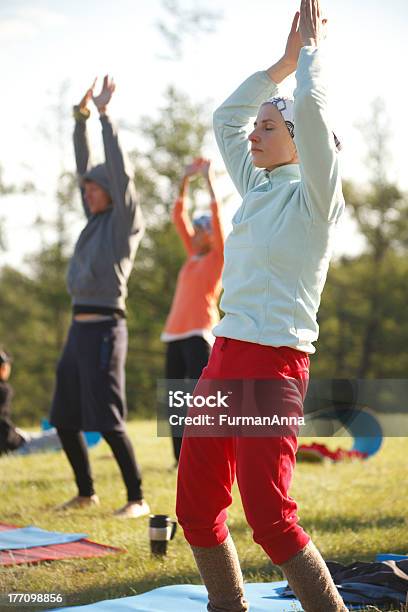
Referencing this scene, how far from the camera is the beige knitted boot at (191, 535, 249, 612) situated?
7.67 feet

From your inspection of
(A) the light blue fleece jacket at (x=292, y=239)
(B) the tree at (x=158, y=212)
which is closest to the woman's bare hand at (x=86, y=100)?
(A) the light blue fleece jacket at (x=292, y=239)

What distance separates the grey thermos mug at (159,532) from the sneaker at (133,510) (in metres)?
0.83

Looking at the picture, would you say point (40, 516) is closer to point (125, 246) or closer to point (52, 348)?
point (125, 246)

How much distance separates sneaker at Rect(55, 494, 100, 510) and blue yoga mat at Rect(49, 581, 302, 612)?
175 centimetres

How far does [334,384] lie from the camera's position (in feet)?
25.7

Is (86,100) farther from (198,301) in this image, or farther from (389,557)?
(389,557)

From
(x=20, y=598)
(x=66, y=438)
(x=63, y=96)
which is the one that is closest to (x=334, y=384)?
(x=66, y=438)

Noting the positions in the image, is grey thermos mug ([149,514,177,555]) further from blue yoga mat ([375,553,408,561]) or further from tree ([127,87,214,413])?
tree ([127,87,214,413])

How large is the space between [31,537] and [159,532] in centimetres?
70

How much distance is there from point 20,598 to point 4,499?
221cm

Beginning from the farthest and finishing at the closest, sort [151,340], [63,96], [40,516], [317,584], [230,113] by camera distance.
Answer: [151,340], [63,96], [40,516], [230,113], [317,584]

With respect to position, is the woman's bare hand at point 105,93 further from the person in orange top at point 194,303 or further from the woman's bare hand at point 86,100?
the person in orange top at point 194,303

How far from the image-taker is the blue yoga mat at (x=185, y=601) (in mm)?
2746

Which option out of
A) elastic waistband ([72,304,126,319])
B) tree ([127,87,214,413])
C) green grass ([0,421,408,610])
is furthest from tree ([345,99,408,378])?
elastic waistband ([72,304,126,319])
